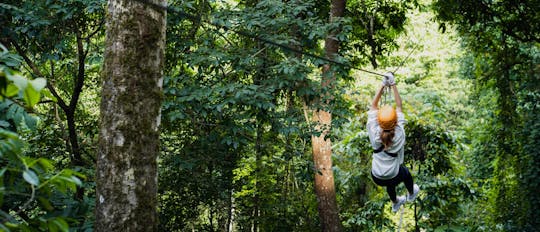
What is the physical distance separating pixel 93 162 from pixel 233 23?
2988 mm

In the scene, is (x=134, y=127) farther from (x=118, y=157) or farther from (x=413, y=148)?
(x=413, y=148)

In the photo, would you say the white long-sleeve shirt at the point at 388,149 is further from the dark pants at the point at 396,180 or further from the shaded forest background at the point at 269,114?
the shaded forest background at the point at 269,114

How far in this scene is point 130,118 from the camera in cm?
267

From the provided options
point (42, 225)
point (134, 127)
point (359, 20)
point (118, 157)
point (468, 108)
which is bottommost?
point (42, 225)

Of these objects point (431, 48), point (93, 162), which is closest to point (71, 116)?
point (93, 162)

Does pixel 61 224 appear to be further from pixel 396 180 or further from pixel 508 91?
pixel 508 91

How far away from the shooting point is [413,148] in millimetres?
5789

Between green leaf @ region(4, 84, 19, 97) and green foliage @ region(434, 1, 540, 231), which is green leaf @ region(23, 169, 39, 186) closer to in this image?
green leaf @ region(4, 84, 19, 97)

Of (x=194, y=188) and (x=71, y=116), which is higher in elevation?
(x=71, y=116)

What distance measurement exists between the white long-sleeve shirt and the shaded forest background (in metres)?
1.14

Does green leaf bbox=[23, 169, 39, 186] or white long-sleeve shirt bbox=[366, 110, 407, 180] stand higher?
white long-sleeve shirt bbox=[366, 110, 407, 180]

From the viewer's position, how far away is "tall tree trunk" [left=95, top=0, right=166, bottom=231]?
260cm

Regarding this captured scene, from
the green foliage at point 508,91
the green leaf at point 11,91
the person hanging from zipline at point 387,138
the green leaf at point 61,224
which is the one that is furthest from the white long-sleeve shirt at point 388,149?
the green foliage at point 508,91

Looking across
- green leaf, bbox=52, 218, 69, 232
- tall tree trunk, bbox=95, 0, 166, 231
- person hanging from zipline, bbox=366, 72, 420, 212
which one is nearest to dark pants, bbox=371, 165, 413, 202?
person hanging from zipline, bbox=366, 72, 420, 212
